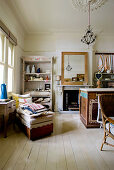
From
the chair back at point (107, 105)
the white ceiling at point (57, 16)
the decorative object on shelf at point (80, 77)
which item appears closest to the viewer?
the chair back at point (107, 105)

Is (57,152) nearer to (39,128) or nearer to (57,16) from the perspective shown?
(39,128)

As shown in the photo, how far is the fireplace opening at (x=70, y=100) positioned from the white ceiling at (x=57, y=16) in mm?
2739

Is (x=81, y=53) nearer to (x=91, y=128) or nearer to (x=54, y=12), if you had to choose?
(x=54, y=12)

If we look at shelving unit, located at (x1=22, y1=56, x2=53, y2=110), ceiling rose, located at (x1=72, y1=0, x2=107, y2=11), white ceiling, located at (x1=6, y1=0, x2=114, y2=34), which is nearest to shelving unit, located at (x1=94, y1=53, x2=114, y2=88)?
white ceiling, located at (x1=6, y1=0, x2=114, y2=34)

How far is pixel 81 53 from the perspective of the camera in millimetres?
4957

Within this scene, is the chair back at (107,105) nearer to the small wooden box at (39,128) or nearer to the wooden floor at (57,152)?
the wooden floor at (57,152)

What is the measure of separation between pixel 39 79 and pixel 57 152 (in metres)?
3.32

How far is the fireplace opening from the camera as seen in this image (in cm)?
505

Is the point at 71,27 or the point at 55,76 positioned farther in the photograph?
the point at 55,76

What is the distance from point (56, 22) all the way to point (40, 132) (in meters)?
3.96

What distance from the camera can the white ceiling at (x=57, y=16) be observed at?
10.9ft

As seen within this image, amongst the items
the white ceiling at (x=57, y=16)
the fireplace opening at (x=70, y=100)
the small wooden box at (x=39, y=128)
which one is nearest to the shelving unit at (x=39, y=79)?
the fireplace opening at (x=70, y=100)

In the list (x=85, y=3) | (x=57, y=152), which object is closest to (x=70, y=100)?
(x=57, y=152)

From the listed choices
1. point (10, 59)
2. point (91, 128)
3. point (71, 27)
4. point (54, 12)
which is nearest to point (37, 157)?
point (91, 128)
